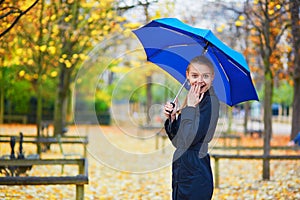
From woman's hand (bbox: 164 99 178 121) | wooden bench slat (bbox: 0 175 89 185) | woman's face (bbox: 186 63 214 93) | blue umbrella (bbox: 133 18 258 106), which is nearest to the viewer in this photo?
woman's hand (bbox: 164 99 178 121)

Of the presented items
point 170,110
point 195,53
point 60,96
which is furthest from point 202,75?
point 60,96

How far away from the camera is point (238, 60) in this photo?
4.75 m

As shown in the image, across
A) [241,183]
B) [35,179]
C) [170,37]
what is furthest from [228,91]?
[241,183]

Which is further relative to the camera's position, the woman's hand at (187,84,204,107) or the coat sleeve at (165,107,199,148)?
the woman's hand at (187,84,204,107)

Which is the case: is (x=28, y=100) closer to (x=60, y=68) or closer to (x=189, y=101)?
(x=60, y=68)

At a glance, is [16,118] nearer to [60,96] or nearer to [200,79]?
[60,96]

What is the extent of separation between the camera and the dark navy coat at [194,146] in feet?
13.4

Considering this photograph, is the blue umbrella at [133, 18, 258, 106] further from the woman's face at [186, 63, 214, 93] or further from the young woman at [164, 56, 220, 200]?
the young woman at [164, 56, 220, 200]

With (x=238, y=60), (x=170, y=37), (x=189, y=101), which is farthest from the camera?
(x=170, y=37)

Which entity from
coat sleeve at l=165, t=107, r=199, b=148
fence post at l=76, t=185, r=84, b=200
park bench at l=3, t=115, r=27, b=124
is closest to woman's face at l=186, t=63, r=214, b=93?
coat sleeve at l=165, t=107, r=199, b=148

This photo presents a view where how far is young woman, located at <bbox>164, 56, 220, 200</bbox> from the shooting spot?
409cm

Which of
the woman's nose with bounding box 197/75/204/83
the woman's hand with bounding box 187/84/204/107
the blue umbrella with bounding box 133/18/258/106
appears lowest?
the woman's hand with bounding box 187/84/204/107

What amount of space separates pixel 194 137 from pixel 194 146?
141mm

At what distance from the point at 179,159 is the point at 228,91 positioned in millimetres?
1351
